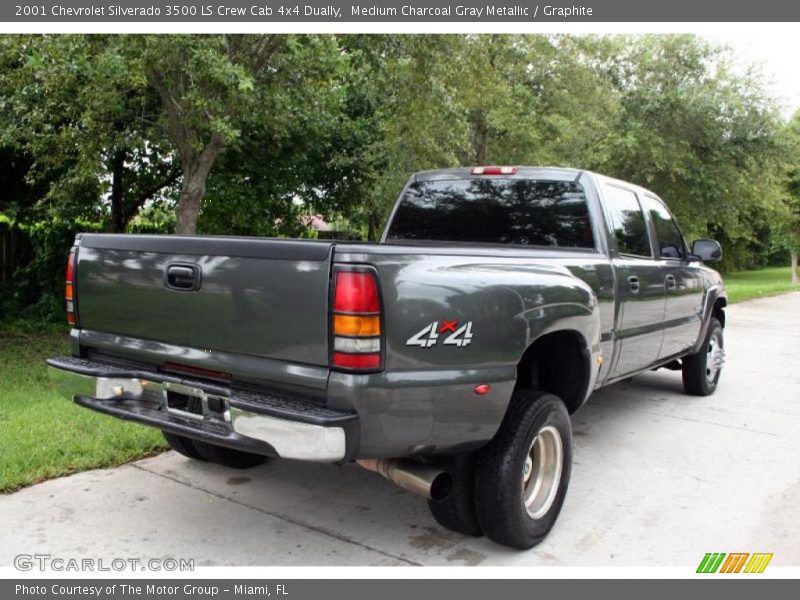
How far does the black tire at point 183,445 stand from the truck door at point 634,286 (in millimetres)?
2746

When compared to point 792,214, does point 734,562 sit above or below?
below

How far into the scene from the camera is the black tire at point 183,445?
455 centimetres

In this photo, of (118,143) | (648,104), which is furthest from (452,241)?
(648,104)

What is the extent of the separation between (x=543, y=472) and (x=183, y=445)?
7.36 feet

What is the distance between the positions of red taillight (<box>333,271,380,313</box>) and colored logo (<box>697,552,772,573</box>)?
2.10m

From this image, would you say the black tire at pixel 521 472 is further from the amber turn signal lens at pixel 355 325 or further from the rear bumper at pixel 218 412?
the amber turn signal lens at pixel 355 325

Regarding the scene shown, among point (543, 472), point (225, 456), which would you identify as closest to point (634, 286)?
point (543, 472)

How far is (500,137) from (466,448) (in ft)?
39.6

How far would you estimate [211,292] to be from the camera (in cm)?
316

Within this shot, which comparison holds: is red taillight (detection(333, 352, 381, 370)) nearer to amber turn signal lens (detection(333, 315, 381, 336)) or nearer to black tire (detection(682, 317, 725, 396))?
amber turn signal lens (detection(333, 315, 381, 336))

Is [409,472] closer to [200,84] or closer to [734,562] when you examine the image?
[734,562]

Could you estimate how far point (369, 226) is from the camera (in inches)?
557

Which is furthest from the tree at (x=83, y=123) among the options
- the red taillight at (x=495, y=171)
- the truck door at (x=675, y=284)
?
the truck door at (x=675, y=284)

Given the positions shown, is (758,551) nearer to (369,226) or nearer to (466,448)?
(466,448)
